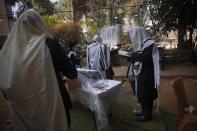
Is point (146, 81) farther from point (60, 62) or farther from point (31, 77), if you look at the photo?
point (31, 77)

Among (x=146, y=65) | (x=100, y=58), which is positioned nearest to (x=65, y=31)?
(x=100, y=58)

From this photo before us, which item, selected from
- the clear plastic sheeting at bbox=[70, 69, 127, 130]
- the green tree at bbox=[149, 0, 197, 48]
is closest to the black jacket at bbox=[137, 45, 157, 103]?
the clear plastic sheeting at bbox=[70, 69, 127, 130]

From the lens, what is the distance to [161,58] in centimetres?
854

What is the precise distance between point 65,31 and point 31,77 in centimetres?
943

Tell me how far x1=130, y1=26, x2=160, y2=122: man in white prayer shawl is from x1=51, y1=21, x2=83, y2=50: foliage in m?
8.35

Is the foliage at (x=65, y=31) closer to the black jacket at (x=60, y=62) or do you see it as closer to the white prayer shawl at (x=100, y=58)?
the white prayer shawl at (x=100, y=58)

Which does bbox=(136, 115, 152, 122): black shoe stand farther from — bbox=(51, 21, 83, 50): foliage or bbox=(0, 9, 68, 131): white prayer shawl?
bbox=(51, 21, 83, 50): foliage

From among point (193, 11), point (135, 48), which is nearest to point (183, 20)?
point (193, 11)

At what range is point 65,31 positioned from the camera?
10562mm

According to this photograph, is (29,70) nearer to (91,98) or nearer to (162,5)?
(91,98)

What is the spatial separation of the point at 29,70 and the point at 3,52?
317mm

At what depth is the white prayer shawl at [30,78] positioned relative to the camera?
1511 mm

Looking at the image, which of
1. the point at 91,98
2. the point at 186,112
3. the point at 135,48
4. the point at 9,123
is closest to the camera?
the point at 186,112

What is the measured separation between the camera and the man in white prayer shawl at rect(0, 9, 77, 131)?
1.51m
